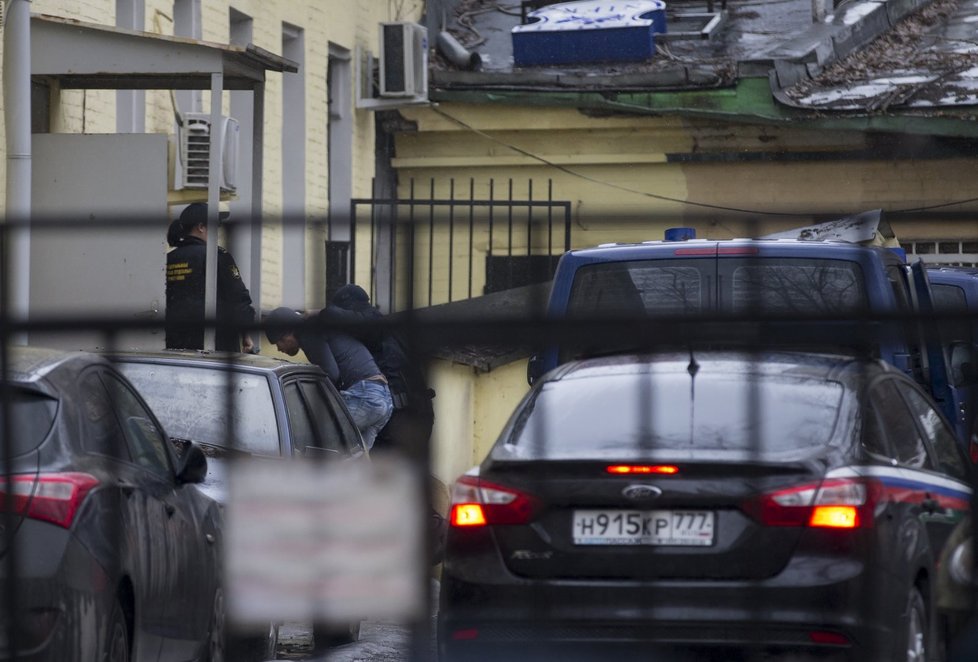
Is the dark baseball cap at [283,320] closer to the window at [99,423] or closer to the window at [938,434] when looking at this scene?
the window at [99,423]

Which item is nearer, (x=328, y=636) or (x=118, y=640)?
(x=328, y=636)

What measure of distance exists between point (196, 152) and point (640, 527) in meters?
9.05

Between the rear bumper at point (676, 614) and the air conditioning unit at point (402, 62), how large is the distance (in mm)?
14080

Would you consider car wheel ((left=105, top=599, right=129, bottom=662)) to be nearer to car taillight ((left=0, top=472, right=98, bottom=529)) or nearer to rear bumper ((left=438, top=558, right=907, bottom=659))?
car taillight ((left=0, top=472, right=98, bottom=529))

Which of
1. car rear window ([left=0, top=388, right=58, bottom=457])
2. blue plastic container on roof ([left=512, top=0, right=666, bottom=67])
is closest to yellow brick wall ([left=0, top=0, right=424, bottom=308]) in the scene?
blue plastic container on roof ([left=512, top=0, right=666, bottom=67])

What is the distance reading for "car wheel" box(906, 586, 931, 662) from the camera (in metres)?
2.66

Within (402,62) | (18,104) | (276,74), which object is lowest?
(18,104)

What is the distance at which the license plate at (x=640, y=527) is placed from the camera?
8.09 ft

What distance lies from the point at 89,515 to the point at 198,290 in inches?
46.6

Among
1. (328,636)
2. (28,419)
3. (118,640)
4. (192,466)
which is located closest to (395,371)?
(328,636)

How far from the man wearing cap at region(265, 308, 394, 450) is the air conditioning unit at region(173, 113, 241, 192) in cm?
853

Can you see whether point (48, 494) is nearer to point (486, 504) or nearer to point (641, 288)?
point (486, 504)

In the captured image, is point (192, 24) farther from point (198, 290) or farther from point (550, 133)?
point (198, 290)

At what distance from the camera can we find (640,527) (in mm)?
2516
